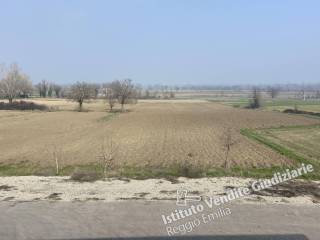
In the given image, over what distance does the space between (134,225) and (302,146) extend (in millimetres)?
30136

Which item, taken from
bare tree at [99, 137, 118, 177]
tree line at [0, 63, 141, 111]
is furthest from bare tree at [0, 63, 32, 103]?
bare tree at [99, 137, 118, 177]

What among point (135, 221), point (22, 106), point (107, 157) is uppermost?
point (135, 221)

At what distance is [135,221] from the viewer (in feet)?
32.9

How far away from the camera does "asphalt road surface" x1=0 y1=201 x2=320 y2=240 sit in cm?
927

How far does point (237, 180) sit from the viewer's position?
47.9ft

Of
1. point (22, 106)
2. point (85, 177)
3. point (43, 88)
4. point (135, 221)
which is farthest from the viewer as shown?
point (43, 88)

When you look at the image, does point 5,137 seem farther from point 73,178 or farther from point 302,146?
point 73,178

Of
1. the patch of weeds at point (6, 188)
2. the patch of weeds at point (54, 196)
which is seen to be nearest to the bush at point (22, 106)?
the patch of weeds at point (6, 188)

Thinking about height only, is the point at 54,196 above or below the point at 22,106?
above

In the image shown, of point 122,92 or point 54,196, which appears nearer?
point 54,196

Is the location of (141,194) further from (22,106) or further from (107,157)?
(22,106)

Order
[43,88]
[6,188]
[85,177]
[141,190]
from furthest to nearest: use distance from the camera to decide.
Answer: [43,88] → [85,177] → [6,188] → [141,190]

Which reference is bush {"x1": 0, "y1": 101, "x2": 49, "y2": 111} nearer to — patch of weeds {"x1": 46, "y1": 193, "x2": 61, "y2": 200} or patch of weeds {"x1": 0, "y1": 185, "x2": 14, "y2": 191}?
patch of weeds {"x1": 0, "y1": 185, "x2": 14, "y2": 191}

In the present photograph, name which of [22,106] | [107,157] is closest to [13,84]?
[22,106]
